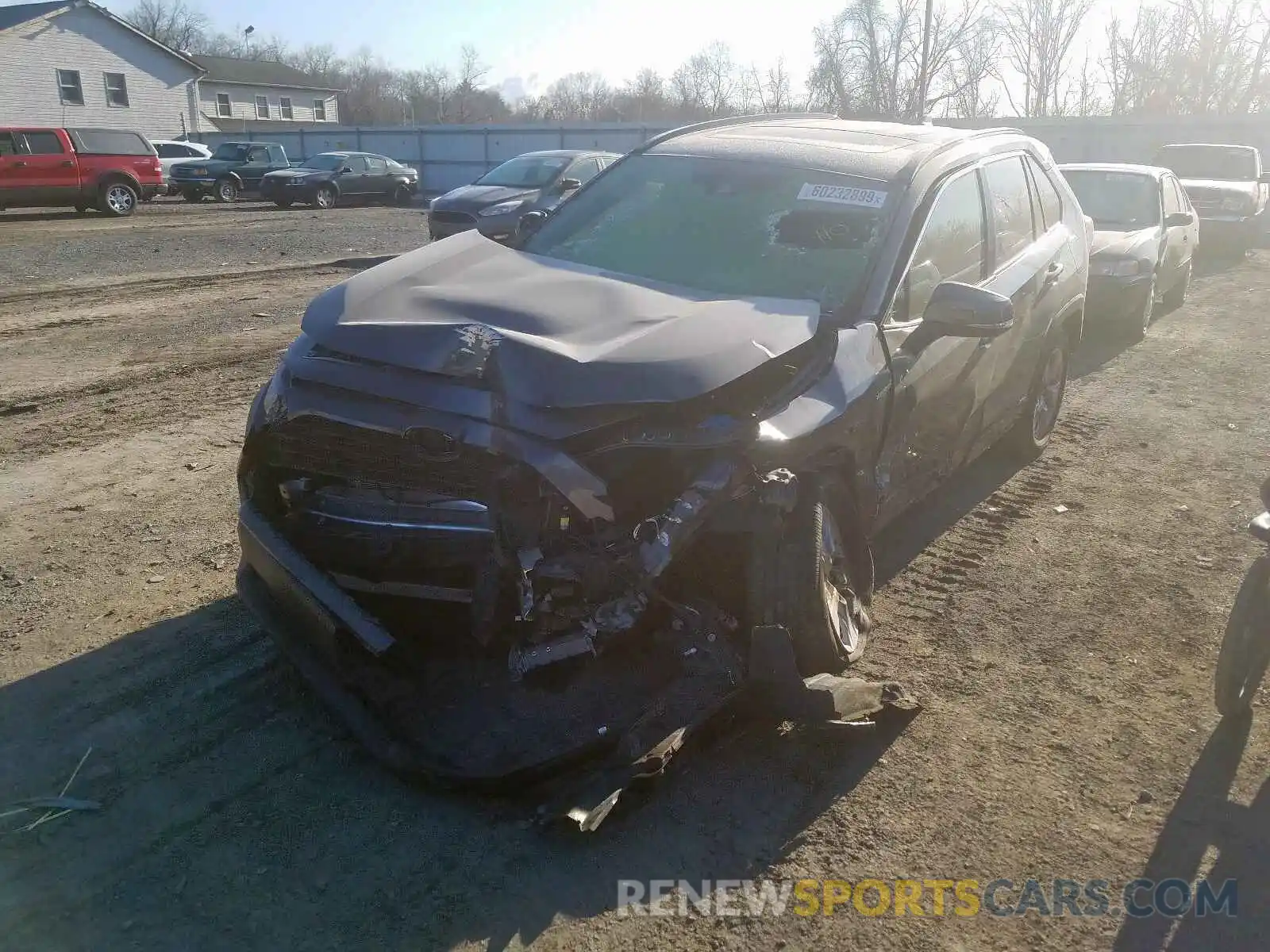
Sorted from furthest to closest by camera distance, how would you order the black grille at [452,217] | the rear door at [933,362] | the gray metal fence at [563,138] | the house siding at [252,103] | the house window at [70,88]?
the house siding at [252,103] < the house window at [70,88] < the gray metal fence at [563,138] < the black grille at [452,217] < the rear door at [933,362]

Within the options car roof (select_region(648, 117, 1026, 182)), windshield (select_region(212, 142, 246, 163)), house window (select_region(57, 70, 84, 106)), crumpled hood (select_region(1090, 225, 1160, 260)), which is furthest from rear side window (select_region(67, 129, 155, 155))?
car roof (select_region(648, 117, 1026, 182))

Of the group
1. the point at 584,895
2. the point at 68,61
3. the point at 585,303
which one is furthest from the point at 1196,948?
the point at 68,61

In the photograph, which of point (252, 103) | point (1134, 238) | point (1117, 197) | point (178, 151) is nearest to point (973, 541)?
point (1134, 238)

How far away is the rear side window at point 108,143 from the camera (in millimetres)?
22172

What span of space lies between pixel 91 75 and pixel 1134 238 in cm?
4256

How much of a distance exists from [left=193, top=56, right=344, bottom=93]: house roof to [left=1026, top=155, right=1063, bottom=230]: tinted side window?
57.2 m

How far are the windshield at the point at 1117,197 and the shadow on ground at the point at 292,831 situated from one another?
9465 millimetres

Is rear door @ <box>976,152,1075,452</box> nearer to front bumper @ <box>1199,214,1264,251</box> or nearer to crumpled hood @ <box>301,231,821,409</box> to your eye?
crumpled hood @ <box>301,231,821,409</box>

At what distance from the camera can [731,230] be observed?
4.39 metres

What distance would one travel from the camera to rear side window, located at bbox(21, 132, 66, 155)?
2133cm

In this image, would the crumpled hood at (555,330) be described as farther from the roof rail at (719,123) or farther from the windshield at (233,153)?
the windshield at (233,153)

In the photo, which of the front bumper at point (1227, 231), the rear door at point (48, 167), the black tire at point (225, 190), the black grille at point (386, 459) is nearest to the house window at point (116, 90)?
the black tire at point (225, 190)

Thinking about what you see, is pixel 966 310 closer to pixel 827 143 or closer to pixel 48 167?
pixel 827 143

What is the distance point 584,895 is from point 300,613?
129 cm
